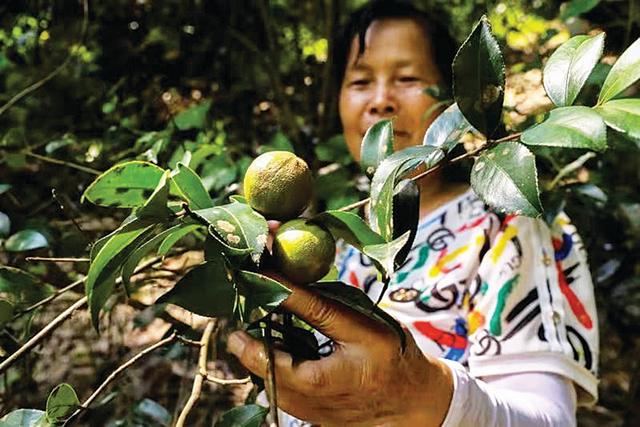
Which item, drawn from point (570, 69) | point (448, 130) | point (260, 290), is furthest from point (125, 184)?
point (570, 69)

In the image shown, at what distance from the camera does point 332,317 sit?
0.61m

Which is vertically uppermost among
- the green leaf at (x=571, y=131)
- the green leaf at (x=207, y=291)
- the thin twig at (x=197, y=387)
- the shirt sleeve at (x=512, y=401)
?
the green leaf at (x=571, y=131)

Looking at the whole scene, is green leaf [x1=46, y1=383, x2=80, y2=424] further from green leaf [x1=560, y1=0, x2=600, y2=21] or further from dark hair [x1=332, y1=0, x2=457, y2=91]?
green leaf [x1=560, y1=0, x2=600, y2=21]

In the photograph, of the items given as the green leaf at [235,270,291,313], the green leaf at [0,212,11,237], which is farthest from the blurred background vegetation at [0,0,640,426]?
the green leaf at [235,270,291,313]

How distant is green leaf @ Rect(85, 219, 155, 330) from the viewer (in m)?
0.55

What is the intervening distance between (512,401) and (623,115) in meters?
0.43

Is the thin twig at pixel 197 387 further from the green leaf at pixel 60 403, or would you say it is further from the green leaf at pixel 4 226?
the green leaf at pixel 4 226

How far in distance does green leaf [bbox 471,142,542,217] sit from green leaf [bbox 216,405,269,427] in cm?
30

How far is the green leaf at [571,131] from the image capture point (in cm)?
51

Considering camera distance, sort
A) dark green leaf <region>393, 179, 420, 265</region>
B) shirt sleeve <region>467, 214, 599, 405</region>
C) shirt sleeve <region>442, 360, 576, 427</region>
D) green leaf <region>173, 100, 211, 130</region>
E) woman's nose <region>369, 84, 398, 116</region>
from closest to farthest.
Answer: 1. dark green leaf <region>393, 179, 420, 265</region>
2. shirt sleeve <region>442, 360, 576, 427</region>
3. shirt sleeve <region>467, 214, 599, 405</region>
4. woman's nose <region>369, 84, 398, 116</region>
5. green leaf <region>173, 100, 211, 130</region>

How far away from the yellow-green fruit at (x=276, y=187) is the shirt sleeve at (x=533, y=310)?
426mm

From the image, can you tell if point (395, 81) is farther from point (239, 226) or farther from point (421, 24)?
point (239, 226)

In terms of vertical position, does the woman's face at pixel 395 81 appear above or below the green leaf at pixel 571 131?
below

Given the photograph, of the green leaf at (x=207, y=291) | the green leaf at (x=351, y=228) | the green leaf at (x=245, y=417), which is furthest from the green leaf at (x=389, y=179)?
the green leaf at (x=245, y=417)
